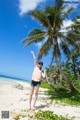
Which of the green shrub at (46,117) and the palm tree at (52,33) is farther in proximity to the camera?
the palm tree at (52,33)

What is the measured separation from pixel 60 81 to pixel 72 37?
21445 millimetres

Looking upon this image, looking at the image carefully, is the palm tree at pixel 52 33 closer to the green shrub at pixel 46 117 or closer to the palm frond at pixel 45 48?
the palm frond at pixel 45 48

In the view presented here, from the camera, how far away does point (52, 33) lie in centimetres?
2200

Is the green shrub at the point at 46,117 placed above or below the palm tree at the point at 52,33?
below

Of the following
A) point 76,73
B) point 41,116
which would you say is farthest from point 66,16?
point 76,73

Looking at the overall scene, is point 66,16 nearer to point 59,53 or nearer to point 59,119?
point 59,53

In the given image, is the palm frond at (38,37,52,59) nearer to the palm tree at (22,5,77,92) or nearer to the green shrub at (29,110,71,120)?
the palm tree at (22,5,77,92)

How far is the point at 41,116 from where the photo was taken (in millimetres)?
9180

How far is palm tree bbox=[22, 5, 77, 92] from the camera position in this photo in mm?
21750

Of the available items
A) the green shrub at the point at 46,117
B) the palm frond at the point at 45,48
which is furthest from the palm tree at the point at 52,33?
the green shrub at the point at 46,117

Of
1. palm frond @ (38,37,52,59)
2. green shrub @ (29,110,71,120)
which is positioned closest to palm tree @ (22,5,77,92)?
palm frond @ (38,37,52,59)

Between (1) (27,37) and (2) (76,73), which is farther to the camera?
(2) (76,73)

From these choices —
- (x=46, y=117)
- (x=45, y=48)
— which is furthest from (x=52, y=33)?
(x=46, y=117)

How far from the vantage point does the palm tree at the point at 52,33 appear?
21.8m
